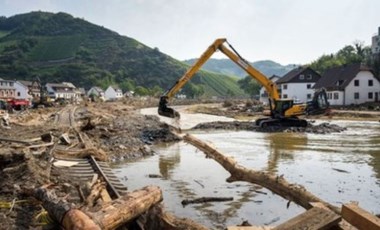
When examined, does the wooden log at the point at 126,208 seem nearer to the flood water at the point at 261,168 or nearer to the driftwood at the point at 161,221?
the driftwood at the point at 161,221

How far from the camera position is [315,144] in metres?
24.7

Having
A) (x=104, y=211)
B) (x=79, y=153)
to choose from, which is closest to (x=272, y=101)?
(x=79, y=153)

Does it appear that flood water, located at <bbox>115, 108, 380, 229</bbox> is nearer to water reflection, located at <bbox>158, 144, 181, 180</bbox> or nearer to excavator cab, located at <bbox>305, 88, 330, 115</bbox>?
water reflection, located at <bbox>158, 144, 181, 180</bbox>

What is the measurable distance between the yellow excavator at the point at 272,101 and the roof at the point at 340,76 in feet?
91.4

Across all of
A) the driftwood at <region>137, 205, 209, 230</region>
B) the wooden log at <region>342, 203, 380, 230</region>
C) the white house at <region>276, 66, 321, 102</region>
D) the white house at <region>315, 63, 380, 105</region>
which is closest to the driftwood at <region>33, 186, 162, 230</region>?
the driftwood at <region>137, 205, 209, 230</region>

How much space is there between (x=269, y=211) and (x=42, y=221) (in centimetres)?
566

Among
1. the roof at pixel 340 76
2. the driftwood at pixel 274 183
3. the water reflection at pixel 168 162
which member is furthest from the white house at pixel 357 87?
the driftwood at pixel 274 183

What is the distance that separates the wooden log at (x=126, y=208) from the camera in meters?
6.06

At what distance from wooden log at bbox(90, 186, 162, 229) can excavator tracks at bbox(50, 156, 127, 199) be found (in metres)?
2.97

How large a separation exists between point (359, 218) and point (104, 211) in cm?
364

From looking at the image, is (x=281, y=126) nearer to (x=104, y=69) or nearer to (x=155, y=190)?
(x=155, y=190)

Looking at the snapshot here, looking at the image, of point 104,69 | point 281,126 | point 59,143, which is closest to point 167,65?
point 104,69

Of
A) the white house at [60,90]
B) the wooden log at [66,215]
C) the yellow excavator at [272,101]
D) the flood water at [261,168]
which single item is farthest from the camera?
the white house at [60,90]

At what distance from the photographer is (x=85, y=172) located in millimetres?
13047
